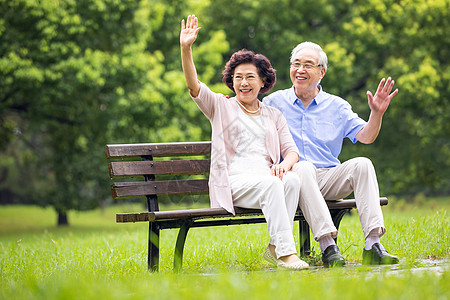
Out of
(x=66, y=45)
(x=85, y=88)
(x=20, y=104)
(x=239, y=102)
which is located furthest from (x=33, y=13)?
(x=239, y=102)

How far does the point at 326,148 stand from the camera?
491 cm

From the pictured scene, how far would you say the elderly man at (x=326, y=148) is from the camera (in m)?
4.22

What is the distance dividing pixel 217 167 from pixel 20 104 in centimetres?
1293

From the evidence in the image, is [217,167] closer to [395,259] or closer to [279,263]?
[279,263]

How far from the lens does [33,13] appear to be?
1309cm

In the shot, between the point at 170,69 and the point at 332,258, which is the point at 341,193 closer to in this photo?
the point at 332,258

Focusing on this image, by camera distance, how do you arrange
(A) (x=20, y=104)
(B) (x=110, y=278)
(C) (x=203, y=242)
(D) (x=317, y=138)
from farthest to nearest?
(A) (x=20, y=104) < (C) (x=203, y=242) < (D) (x=317, y=138) < (B) (x=110, y=278)

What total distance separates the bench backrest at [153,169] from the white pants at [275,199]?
438 mm

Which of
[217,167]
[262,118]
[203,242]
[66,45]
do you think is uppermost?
[66,45]

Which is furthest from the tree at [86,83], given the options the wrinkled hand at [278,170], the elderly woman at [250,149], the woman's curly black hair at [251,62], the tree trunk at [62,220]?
the wrinkled hand at [278,170]

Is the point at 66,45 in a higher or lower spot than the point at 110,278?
higher

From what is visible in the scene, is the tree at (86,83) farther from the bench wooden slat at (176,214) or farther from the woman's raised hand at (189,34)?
the bench wooden slat at (176,214)

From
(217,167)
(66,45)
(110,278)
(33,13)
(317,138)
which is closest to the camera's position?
(110,278)

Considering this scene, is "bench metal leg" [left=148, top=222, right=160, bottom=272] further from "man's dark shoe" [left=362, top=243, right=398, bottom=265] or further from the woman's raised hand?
"man's dark shoe" [left=362, top=243, right=398, bottom=265]
